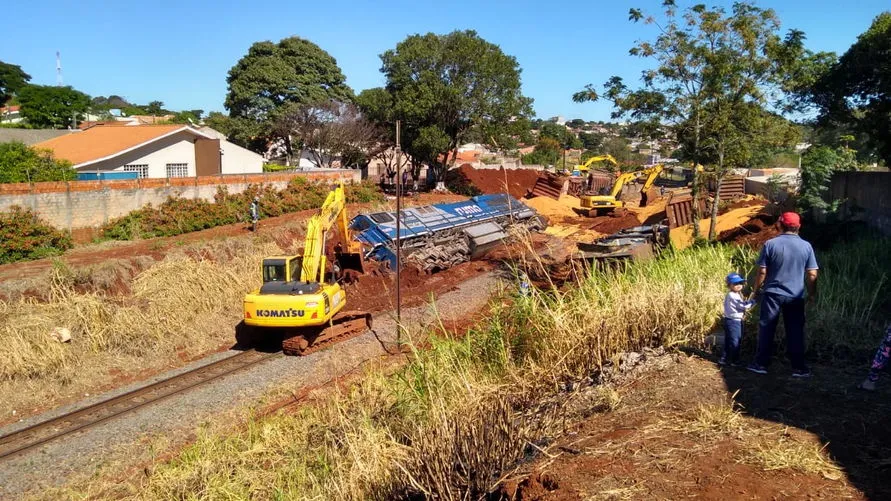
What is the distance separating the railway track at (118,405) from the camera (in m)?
9.28

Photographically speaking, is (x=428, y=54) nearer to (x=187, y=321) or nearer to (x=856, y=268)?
(x=187, y=321)

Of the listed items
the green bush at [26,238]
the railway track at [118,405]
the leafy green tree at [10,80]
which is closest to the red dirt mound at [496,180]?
the green bush at [26,238]

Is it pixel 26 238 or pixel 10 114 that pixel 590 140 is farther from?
pixel 26 238

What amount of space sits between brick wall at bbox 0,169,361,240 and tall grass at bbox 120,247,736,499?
1351 centimetres

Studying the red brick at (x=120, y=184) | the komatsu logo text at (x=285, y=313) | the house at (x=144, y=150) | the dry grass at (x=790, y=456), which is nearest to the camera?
the dry grass at (x=790, y=456)

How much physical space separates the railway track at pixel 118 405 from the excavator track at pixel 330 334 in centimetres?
52

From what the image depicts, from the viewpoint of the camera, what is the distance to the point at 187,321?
46.7 feet

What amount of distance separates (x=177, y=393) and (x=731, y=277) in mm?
8732

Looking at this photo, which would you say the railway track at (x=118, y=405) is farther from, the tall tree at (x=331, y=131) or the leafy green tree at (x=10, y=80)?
the leafy green tree at (x=10, y=80)

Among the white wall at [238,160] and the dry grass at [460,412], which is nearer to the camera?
the dry grass at [460,412]

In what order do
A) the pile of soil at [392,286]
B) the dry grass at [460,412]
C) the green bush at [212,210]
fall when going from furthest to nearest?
1. the green bush at [212,210]
2. the pile of soil at [392,286]
3. the dry grass at [460,412]

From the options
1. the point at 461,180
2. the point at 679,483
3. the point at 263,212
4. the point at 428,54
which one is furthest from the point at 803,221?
the point at 461,180

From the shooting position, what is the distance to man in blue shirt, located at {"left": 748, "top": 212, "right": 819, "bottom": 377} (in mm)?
6238

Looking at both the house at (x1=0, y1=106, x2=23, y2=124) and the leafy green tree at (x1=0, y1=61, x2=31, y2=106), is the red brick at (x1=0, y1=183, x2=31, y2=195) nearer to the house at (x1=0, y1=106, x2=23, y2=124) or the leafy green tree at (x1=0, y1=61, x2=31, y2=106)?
the house at (x1=0, y1=106, x2=23, y2=124)
